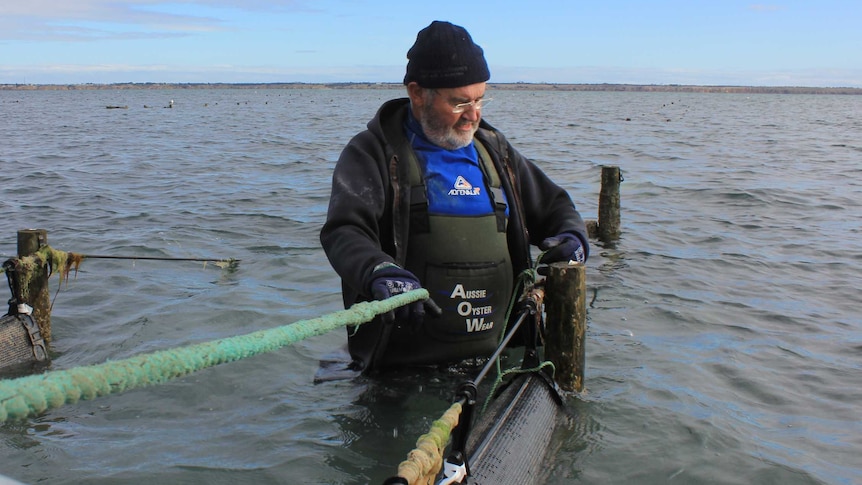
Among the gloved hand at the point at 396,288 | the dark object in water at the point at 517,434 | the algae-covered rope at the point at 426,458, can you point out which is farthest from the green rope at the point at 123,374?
the dark object in water at the point at 517,434

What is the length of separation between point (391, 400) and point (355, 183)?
1.35 metres

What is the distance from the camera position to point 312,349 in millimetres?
6465

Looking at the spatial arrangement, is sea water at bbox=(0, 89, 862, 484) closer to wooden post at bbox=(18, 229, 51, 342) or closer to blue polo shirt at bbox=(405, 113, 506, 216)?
wooden post at bbox=(18, 229, 51, 342)

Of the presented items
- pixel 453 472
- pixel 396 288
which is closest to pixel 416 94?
pixel 396 288

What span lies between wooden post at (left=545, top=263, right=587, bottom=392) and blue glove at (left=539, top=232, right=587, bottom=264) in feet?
0.51

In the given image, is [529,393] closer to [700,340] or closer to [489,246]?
[489,246]

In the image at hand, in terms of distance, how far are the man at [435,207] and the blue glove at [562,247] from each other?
0.21m

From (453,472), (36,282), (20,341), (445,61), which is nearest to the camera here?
(453,472)

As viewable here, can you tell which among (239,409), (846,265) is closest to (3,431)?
(239,409)

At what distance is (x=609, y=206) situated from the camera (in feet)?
36.2

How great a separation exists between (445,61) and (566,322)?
1820 mm

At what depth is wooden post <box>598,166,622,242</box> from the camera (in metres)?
11.0

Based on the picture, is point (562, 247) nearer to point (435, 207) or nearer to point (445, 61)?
point (435, 207)

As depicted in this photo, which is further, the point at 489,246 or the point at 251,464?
Answer: the point at 251,464
